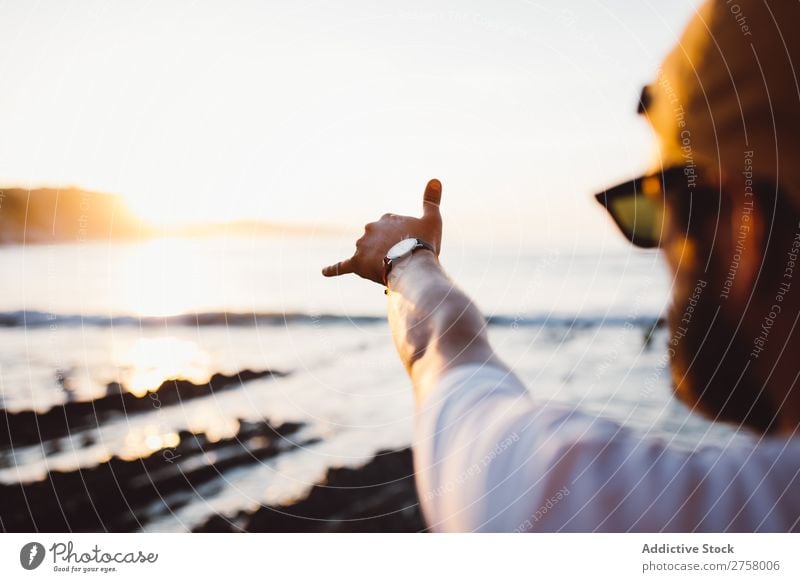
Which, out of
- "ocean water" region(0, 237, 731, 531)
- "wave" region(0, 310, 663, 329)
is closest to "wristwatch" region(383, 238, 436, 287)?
"ocean water" region(0, 237, 731, 531)

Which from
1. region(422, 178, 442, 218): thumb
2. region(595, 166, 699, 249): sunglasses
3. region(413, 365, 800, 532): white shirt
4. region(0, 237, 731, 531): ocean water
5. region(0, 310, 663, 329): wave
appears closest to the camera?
region(413, 365, 800, 532): white shirt

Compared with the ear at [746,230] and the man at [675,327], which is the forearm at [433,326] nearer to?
the man at [675,327]

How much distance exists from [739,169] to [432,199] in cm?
33

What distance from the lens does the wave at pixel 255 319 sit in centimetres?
253

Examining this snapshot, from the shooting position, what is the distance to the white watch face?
693 millimetres

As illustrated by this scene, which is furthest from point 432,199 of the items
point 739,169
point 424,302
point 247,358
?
point 247,358

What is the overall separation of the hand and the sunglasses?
182mm

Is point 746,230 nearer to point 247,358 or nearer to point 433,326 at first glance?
point 433,326

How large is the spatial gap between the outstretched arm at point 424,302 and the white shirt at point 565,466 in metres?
0.04

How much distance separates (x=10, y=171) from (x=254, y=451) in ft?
2.94

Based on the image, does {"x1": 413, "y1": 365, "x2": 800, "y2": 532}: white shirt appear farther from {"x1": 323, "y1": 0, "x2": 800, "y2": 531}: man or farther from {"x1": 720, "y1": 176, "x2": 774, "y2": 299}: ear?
{"x1": 720, "y1": 176, "x2": 774, "y2": 299}: ear

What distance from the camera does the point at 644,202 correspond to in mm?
707
